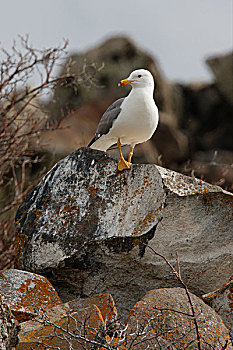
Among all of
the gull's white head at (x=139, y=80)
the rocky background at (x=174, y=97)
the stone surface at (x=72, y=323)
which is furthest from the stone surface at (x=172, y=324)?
the rocky background at (x=174, y=97)

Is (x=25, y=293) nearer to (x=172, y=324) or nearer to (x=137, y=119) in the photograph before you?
(x=172, y=324)

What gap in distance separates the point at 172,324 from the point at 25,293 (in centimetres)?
123

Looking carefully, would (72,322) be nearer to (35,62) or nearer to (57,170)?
(57,170)

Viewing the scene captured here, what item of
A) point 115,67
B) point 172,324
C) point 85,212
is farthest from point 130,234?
point 115,67

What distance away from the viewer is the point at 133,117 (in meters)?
4.66

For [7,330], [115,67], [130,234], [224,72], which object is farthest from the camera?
[224,72]

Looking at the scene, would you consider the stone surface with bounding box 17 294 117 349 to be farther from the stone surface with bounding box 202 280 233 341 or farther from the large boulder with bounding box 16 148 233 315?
the stone surface with bounding box 202 280 233 341

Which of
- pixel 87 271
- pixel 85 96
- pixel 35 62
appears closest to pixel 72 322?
pixel 87 271

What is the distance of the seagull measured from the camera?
15.3 feet

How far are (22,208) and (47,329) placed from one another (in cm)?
165

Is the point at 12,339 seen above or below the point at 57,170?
below

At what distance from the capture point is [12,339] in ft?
10.3

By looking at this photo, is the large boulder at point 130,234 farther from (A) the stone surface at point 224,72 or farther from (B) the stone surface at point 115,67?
(A) the stone surface at point 224,72

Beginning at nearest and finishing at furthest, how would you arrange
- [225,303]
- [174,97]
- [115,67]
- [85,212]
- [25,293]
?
1. [225,303]
2. [25,293]
3. [85,212]
4. [115,67]
5. [174,97]
